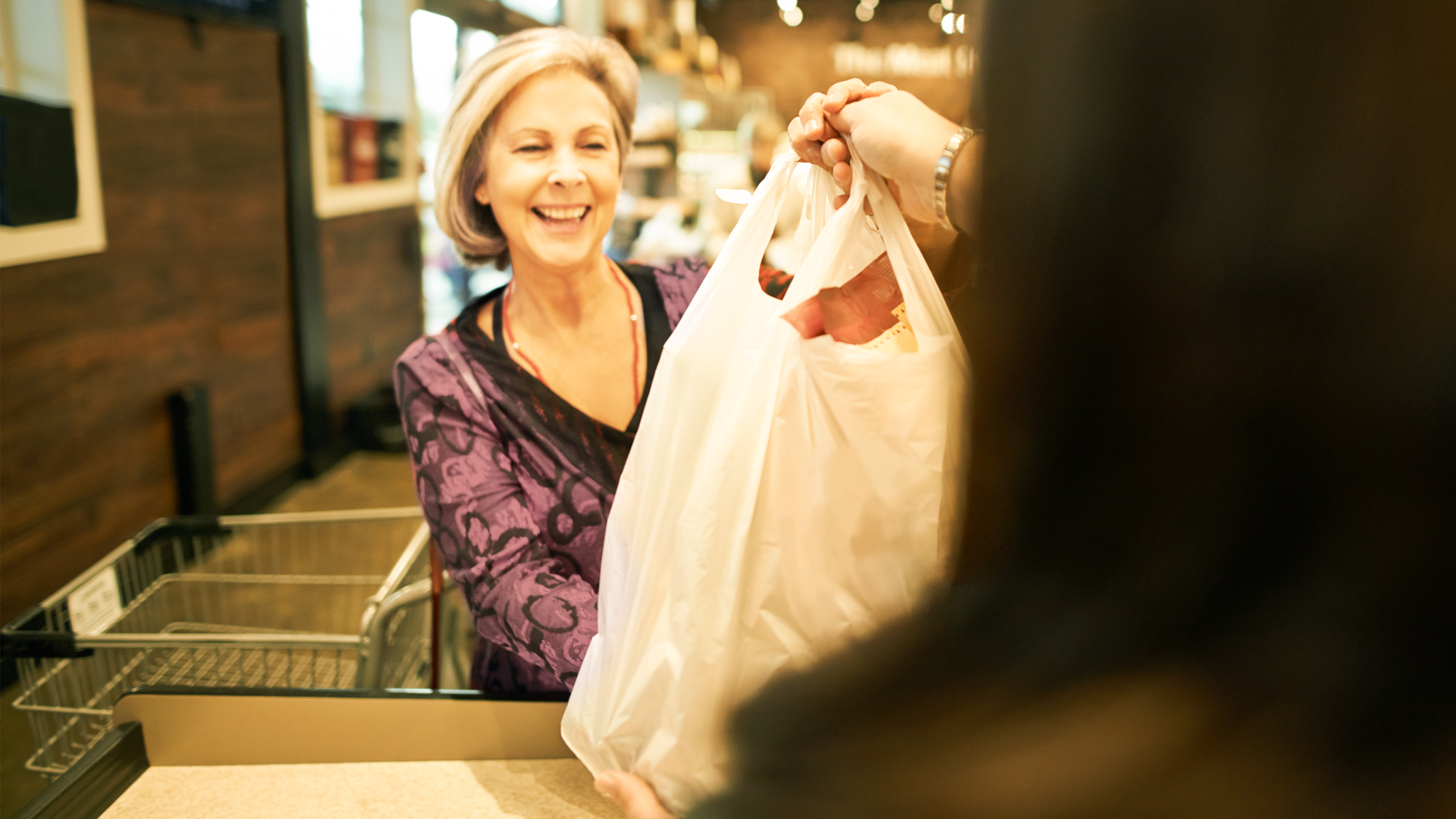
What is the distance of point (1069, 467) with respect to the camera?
1.22ft

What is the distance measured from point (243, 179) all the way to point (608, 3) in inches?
154

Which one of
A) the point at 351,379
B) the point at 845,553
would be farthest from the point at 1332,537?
the point at 351,379

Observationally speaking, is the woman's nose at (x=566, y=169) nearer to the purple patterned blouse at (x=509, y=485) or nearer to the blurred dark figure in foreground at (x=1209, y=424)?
the purple patterned blouse at (x=509, y=485)

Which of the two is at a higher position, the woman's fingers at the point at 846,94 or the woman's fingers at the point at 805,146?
the woman's fingers at the point at 846,94

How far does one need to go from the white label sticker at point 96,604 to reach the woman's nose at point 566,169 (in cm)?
111

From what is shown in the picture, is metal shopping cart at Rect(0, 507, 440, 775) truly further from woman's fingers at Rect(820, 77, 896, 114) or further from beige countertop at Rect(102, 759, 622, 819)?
woman's fingers at Rect(820, 77, 896, 114)

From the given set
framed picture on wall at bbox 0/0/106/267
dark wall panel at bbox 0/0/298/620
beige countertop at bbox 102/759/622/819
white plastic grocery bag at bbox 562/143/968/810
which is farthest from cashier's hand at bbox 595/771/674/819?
dark wall panel at bbox 0/0/298/620

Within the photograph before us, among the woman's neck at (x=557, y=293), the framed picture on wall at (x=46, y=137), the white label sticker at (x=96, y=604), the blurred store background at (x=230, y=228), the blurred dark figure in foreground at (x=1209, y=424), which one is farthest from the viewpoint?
the blurred store background at (x=230, y=228)

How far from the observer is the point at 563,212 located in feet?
4.38

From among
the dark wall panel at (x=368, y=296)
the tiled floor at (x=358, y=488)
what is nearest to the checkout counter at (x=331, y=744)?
the tiled floor at (x=358, y=488)

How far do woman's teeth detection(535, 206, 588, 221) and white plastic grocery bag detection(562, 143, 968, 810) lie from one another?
63 cm

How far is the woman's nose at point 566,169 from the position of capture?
1304 millimetres

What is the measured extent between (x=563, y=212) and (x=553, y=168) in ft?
0.21

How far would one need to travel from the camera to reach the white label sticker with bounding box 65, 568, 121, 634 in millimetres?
1542
